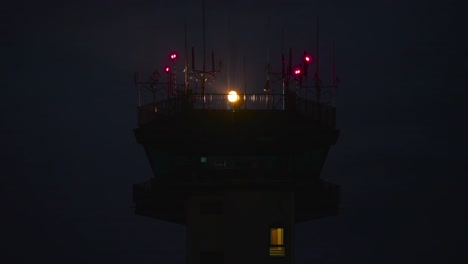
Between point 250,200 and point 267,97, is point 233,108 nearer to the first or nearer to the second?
point 267,97

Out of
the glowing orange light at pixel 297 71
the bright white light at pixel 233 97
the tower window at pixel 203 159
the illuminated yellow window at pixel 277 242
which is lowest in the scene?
the illuminated yellow window at pixel 277 242

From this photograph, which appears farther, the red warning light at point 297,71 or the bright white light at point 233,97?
the red warning light at point 297,71

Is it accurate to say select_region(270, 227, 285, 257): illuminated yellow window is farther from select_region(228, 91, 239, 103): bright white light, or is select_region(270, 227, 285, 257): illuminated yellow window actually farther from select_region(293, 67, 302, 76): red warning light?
select_region(293, 67, 302, 76): red warning light

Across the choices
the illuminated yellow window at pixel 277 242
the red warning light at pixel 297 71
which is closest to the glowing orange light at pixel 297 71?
the red warning light at pixel 297 71

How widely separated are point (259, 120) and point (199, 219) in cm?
624

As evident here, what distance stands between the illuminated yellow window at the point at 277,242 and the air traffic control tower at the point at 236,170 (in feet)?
0.17

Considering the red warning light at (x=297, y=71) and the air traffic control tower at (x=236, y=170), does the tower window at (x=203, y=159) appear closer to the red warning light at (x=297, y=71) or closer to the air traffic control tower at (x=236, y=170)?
the air traffic control tower at (x=236, y=170)

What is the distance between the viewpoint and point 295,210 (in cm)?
3453

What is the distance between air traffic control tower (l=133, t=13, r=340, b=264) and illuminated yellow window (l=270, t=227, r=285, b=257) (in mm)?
52

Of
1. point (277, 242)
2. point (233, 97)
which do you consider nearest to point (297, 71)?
point (233, 97)

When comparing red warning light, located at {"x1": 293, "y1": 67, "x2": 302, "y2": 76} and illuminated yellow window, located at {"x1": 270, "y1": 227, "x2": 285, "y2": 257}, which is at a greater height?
Answer: red warning light, located at {"x1": 293, "y1": 67, "x2": 302, "y2": 76}

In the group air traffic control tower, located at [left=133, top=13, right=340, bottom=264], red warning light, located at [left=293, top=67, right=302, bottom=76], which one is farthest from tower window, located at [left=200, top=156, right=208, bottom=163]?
red warning light, located at [left=293, top=67, right=302, bottom=76]

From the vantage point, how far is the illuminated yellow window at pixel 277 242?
3350 cm

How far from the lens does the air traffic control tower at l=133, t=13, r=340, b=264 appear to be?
32.8m
